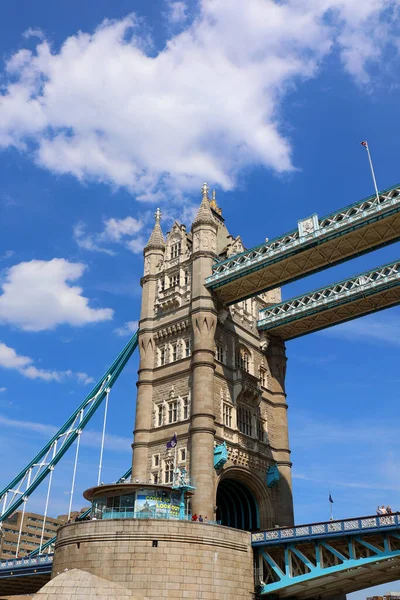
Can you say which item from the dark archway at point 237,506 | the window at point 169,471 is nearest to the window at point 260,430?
the dark archway at point 237,506

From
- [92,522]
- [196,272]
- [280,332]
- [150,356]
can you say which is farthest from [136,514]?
[280,332]

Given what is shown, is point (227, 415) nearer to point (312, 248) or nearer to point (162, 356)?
point (162, 356)

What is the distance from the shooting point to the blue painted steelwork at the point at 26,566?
52719 millimetres

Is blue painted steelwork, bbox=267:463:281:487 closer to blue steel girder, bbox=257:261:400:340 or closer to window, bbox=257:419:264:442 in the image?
window, bbox=257:419:264:442

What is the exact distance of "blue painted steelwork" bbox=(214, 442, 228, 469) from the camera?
48031mm

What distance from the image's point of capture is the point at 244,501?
54844 mm

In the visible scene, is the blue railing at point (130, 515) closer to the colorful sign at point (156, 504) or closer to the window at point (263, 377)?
the colorful sign at point (156, 504)

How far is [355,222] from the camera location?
151ft

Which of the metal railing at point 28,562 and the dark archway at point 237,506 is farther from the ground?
the dark archway at point 237,506

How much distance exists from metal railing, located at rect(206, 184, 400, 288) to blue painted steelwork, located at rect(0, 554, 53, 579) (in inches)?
1096

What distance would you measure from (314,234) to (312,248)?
4.33ft

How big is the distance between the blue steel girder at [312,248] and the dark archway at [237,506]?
652 inches

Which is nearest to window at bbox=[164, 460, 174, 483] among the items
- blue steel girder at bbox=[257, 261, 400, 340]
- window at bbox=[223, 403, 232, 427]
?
window at bbox=[223, 403, 232, 427]

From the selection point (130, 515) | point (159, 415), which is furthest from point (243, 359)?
point (130, 515)
